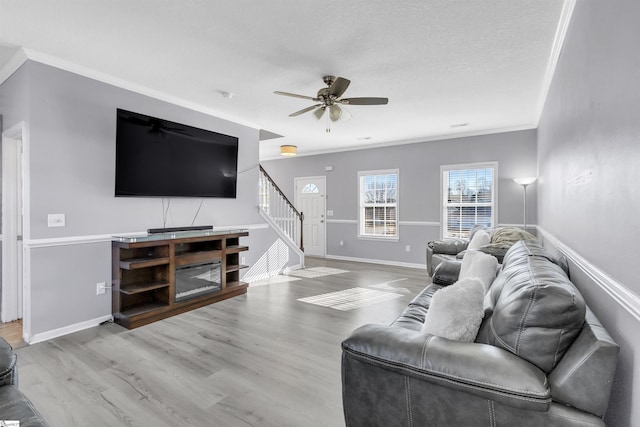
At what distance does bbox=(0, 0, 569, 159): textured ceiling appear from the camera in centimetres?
232

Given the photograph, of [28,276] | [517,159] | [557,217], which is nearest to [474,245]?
[557,217]

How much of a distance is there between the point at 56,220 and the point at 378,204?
18.7 ft

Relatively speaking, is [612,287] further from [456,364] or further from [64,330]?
[64,330]

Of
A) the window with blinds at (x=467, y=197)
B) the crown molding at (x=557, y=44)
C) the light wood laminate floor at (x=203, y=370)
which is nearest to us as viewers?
the light wood laminate floor at (x=203, y=370)

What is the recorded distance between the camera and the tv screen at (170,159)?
11.7 ft

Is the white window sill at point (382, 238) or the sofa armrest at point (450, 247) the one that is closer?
the sofa armrest at point (450, 247)

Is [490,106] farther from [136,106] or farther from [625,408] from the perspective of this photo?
[136,106]

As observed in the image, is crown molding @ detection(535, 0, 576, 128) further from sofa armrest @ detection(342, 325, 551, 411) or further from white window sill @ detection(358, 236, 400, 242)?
white window sill @ detection(358, 236, 400, 242)

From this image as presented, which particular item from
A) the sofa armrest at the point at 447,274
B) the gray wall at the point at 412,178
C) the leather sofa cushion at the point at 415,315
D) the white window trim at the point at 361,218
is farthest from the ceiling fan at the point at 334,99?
the white window trim at the point at 361,218

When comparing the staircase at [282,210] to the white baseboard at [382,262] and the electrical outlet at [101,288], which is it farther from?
the electrical outlet at [101,288]

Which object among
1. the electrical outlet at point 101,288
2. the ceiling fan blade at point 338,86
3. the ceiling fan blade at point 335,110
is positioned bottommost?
the electrical outlet at point 101,288

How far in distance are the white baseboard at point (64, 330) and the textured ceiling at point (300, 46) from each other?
259 cm

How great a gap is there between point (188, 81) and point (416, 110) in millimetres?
3077

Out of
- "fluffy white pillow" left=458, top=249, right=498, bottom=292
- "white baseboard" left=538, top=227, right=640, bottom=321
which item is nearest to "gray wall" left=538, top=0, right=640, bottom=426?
"white baseboard" left=538, top=227, right=640, bottom=321
